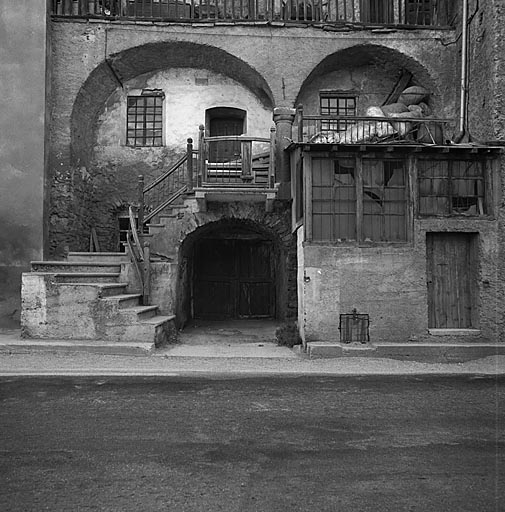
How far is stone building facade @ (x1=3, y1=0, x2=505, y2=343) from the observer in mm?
11109

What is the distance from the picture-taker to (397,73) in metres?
16.3

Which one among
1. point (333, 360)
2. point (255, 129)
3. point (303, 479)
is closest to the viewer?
point (303, 479)

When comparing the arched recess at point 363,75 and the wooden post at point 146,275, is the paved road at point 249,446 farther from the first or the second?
the arched recess at point 363,75

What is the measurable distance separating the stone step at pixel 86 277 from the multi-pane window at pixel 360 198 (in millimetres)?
4374

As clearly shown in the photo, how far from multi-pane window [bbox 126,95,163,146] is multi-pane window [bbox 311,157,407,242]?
6851 mm

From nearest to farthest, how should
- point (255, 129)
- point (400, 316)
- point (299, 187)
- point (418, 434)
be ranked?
point (418, 434), point (400, 316), point (299, 187), point (255, 129)

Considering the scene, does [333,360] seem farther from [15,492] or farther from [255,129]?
[255,129]

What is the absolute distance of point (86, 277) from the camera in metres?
11.3

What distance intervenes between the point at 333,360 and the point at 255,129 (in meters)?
8.77

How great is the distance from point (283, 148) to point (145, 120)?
17.7ft

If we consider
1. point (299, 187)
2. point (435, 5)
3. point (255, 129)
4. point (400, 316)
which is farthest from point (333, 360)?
point (435, 5)

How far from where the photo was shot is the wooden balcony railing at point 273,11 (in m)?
15.2

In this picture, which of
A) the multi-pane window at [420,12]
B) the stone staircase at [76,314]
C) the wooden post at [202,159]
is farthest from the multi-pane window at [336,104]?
the stone staircase at [76,314]

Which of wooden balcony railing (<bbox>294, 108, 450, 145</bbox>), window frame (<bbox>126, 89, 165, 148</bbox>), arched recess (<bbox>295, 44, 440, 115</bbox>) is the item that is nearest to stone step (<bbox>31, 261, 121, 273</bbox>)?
wooden balcony railing (<bbox>294, 108, 450, 145</bbox>)
